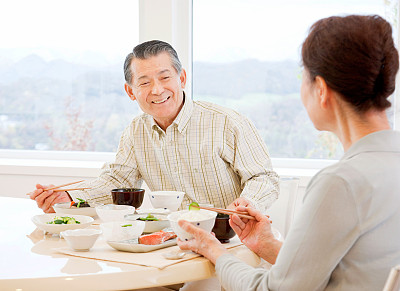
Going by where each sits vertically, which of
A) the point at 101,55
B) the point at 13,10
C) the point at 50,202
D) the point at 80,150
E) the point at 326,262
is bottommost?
the point at 80,150

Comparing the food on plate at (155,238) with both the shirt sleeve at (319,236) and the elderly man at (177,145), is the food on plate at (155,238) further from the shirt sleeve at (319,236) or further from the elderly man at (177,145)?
the elderly man at (177,145)

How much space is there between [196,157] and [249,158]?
25cm

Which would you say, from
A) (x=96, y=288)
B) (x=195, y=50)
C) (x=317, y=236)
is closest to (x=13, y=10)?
(x=195, y=50)

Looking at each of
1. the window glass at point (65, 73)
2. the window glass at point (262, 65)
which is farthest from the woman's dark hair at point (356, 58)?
the window glass at point (65, 73)

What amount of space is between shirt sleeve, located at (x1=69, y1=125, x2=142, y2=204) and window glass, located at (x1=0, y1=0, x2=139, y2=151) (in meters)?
1.51

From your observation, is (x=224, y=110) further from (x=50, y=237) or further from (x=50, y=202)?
(x=50, y=237)

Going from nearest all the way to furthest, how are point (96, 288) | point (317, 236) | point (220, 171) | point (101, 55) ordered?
1. point (317, 236)
2. point (96, 288)
3. point (220, 171)
4. point (101, 55)

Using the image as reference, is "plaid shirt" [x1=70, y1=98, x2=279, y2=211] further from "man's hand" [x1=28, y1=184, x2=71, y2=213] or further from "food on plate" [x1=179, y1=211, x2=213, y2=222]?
"food on plate" [x1=179, y1=211, x2=213, y2=222]

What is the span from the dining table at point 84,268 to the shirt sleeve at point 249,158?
0.64 metres

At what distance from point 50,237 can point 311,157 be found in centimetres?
242

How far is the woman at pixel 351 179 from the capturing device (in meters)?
1.12

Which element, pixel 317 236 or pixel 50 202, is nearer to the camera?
pixel 317 236

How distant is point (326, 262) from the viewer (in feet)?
3.74

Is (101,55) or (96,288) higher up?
(101,55)
